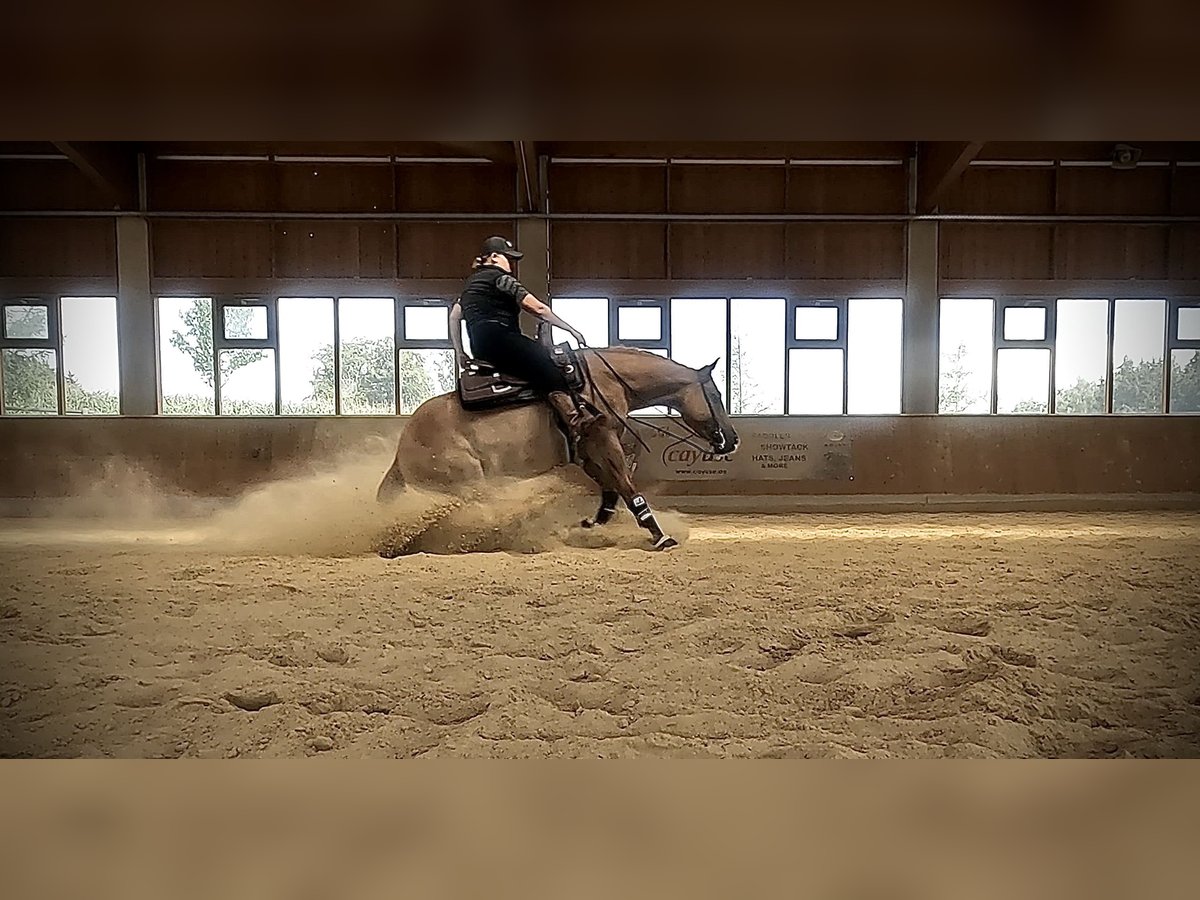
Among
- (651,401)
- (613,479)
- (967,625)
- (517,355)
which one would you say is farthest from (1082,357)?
(517,355)

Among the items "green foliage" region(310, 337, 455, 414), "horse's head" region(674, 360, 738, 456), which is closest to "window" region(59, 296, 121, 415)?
"green foliage" region(310, 337, 455, 414)

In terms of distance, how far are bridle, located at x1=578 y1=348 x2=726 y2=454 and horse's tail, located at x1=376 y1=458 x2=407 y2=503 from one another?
61 cm

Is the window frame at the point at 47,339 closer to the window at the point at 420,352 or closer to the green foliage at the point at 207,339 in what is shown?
the green foliage at the point at 207,339

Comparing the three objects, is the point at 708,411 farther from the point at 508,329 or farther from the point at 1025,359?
the point at 1025,359

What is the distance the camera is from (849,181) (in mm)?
1761

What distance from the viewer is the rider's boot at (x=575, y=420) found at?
2146 mm

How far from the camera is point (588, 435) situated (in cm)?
216

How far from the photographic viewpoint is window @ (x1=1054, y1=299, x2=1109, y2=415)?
148 cm

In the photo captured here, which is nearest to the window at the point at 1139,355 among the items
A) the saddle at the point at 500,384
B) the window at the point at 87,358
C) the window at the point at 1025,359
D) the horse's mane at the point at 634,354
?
the window at the point at 1025,359

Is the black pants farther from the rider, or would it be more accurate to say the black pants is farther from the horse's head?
the horse's head

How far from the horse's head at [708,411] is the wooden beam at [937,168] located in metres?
0.63
